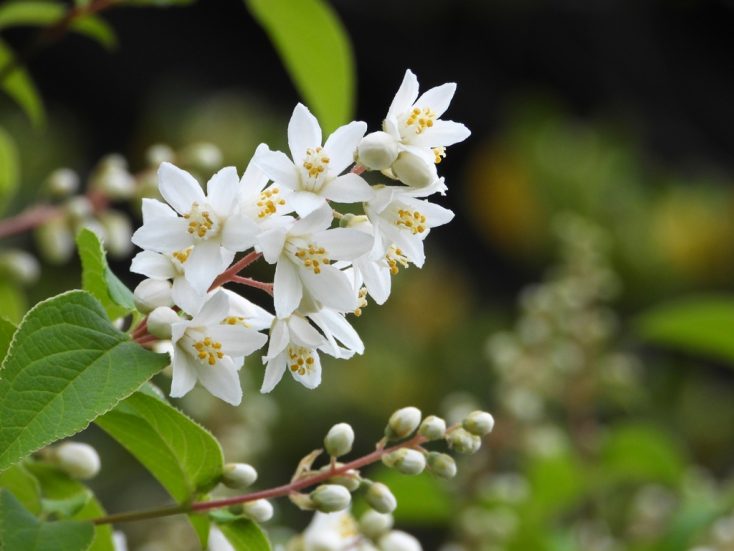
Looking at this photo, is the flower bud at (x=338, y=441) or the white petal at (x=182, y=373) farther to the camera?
the flower bud at (x=338, y=441)

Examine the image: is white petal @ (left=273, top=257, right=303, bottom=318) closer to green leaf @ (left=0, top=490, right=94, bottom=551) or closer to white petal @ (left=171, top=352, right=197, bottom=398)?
white petal @ (left=171, top=352, right=197, bottom=398)

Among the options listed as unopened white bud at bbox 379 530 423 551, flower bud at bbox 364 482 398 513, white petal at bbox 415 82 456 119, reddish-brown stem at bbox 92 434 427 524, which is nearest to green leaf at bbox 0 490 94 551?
reddish-brown stem at bbox 92 434 427 524

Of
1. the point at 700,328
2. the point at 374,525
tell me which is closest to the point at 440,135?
the point at 374,525

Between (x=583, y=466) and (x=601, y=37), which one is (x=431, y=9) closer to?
(x=601, y=37)

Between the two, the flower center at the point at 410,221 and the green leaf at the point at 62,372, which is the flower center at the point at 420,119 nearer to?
the flower center at the point at 410,221

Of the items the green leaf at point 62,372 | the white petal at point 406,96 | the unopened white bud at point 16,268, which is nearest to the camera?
the green leaf at point 62,372

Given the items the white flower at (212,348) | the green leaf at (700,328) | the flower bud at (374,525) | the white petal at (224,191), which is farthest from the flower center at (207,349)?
the green leaf at (700,328)

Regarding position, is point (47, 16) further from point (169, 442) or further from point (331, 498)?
point (331, 498)
